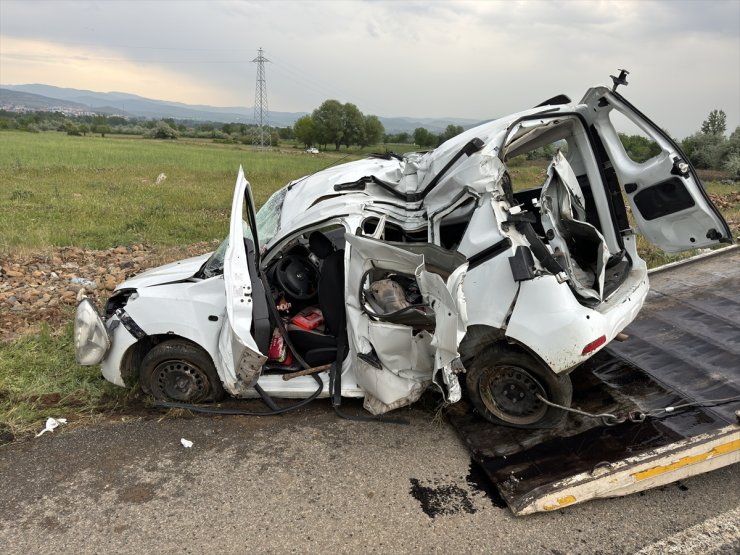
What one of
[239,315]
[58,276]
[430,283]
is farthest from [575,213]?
[58,276]

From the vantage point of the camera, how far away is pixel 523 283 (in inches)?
130

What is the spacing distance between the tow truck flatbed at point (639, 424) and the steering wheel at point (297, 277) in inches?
58.0

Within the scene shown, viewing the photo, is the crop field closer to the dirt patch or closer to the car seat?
the dirt patch

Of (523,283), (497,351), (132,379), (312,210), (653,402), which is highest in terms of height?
A: (312,210)

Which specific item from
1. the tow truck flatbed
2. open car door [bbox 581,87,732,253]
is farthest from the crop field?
the tow truck flatbed

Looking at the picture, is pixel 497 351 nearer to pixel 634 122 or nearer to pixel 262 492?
pixel 262 492

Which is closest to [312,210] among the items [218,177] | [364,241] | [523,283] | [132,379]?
[364,241]

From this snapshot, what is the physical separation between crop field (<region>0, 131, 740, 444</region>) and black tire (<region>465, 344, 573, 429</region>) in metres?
2.70

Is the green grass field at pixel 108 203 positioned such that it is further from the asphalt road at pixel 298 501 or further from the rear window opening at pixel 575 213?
the asphalt road at pixel 298 501

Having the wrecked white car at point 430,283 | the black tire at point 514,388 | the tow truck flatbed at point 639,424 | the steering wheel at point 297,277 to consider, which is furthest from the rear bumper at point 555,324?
the steering wheel at point 297,277

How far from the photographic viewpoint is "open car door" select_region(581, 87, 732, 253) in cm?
404

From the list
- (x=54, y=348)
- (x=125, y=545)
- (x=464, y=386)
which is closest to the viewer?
(x=125, y=545)

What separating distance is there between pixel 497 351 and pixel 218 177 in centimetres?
2252

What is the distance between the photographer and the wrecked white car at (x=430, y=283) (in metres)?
3.35
